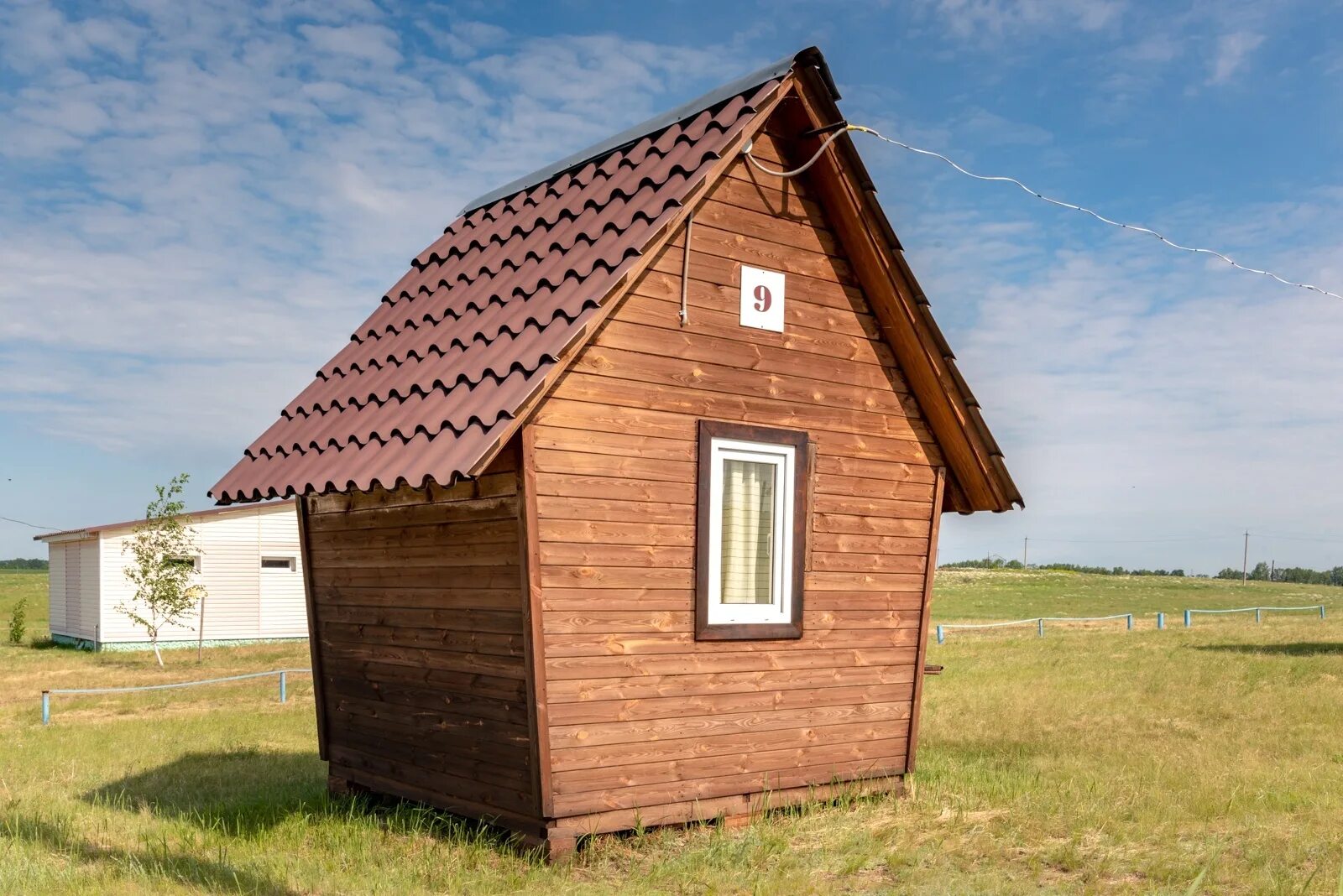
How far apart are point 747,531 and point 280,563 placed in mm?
32534

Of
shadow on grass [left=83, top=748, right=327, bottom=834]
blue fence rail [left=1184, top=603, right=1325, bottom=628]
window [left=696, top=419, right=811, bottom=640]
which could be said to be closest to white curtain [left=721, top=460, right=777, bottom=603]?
window [left=696, top=419, right=811, bottom=640]

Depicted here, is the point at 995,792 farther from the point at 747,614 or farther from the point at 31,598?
the point at 31,598

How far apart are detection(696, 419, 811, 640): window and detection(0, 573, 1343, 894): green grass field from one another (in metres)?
1.53

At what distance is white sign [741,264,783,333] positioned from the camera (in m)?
8.84

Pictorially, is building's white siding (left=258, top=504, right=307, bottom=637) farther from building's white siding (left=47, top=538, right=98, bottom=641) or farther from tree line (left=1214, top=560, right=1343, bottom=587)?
tree line (left=1214, top=560, right=1343, bottom=587)

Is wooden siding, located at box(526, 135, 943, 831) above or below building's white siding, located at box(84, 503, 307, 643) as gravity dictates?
above

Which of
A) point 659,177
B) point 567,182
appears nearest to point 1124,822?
point 659,177

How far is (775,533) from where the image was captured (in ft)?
29.2

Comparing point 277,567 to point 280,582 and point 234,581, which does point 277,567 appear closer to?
point 280,582

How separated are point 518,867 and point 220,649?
Answer: 30.7 m

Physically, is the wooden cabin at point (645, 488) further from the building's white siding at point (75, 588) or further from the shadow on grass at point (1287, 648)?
Answer: the building's white siding at point (75, 588)

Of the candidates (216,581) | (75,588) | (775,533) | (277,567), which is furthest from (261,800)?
(75,588)

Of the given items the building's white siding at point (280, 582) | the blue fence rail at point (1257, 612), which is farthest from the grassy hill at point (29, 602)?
the blue fence rail at point (1257, 612)

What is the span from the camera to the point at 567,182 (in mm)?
9938
